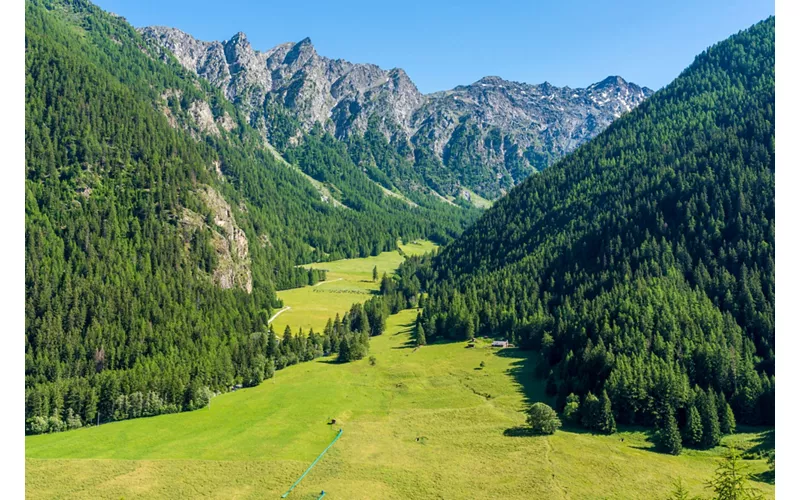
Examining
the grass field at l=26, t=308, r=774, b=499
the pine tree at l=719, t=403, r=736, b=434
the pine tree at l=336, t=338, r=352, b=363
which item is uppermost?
the pine tree at l=336, t=338, r=352, b=363

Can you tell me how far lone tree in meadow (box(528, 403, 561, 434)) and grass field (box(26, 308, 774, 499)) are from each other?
2741 millimetres

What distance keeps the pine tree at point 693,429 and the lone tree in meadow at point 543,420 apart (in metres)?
26.6

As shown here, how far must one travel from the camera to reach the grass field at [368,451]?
313 ft

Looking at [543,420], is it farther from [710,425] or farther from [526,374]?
[526,374]

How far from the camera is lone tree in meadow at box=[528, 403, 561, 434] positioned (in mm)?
116625

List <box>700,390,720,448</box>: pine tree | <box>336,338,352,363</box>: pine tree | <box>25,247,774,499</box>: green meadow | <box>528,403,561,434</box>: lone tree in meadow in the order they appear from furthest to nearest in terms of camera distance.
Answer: <box>336,338,352,363</box>: pine tree < <box>528,403,561,434</box>: lone tree in meadow < <box>700,390,720,448</box>: pine tree < <box>25,247,774,499</box>: green meadow

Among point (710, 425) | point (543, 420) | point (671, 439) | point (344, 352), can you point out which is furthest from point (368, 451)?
point (710, 425)

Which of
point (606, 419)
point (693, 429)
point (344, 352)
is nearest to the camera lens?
point (693, 429)

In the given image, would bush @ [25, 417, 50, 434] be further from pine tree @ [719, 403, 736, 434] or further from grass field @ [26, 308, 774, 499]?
pine tree @ [719, 403, 736, 434]

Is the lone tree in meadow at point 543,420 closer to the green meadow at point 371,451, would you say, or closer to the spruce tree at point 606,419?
the green meadow at point 371,451

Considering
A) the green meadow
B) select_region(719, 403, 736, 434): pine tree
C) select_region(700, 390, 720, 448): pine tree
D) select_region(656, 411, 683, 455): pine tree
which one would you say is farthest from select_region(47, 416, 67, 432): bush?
select_region(719, 403, 736, 434): pine tree

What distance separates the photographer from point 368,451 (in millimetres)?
111938

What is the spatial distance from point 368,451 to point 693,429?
229ft
